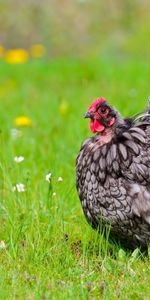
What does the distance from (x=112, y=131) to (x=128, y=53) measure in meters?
8.03

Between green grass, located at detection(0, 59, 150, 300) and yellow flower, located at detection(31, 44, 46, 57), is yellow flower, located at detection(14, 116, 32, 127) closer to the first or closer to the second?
green grass, located at detection(0, 59, 150, 300)

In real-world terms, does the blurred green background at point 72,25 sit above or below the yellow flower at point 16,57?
above

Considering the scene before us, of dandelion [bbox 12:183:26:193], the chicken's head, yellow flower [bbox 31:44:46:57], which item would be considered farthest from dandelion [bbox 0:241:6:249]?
yellow flower [bbox 31:44:46:57]

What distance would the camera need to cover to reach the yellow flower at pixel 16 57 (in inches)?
433

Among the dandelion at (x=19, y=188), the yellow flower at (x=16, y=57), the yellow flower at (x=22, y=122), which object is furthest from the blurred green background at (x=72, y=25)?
the dandelion at (x=19, y=188)

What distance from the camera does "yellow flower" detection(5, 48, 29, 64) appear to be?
1099 cm

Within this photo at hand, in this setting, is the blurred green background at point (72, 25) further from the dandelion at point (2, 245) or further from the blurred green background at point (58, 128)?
the dandelion at point (2, 245)

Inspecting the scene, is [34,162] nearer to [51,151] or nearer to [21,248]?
[51,151]

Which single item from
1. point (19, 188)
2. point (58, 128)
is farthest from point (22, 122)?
point (19, 188)

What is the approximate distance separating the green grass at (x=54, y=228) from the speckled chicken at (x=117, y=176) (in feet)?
0.50

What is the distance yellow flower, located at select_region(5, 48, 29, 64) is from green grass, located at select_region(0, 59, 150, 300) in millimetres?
3173

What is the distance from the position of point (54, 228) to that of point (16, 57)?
757 centimetres

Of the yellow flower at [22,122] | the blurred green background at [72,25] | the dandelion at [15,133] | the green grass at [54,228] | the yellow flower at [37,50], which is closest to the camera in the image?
the green grass at [54,228]

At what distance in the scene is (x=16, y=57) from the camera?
11.4 m
